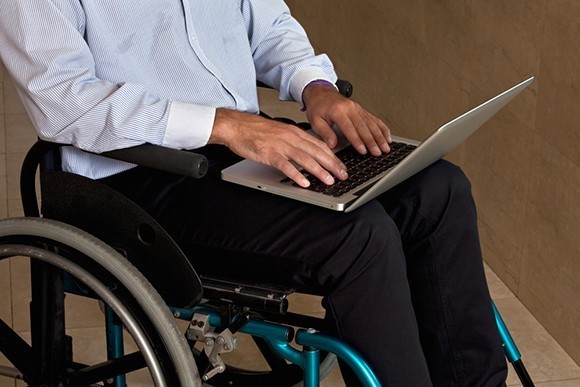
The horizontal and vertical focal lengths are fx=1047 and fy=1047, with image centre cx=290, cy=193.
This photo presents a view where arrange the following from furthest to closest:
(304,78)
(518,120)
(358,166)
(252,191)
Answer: (518,120), (304,78), (358,166), (252,191)

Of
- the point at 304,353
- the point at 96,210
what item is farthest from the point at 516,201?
the point at 96,210

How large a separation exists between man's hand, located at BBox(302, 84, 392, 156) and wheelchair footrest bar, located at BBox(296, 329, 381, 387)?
0.37 metres

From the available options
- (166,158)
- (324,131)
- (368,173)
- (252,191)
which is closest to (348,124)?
(324,131)

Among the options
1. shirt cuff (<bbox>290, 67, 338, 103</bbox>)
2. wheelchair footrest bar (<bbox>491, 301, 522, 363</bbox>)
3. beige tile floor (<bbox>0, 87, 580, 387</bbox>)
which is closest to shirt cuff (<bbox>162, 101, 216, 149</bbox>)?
shirt cuff (<bbox>290, 67, 338, 103</bbox>)

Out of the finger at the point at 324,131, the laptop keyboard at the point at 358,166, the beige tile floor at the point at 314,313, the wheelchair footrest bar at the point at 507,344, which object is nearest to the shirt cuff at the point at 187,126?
the laptop keyboard at the point at 358,166

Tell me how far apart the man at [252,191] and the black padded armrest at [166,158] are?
0.02 meters

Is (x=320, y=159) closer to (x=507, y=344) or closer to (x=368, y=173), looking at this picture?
(x=368, y=173)

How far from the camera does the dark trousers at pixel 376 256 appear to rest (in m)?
1.54

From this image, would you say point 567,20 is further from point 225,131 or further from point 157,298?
point 157,298

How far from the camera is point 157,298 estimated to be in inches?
59.7

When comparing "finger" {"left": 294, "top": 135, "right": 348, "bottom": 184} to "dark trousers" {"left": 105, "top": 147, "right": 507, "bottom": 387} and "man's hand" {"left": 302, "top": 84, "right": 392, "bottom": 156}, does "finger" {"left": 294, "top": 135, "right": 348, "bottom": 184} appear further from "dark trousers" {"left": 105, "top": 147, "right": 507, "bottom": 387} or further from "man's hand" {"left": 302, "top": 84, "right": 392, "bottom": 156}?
"man's hand" {"left": 302, "top": 84, "right": 392, "bottom": 156}

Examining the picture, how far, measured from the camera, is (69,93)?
1.58 m

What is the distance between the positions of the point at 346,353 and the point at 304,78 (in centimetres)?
63

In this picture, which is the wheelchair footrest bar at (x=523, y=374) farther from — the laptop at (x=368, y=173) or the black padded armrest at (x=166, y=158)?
the black padded armrest at (x=166, y=158)
